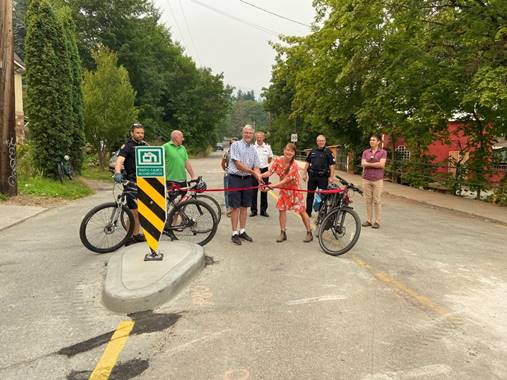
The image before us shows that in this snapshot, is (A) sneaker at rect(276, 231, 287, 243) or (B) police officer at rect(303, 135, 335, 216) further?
(B) police officer at rect(303, 135, 335, 216)

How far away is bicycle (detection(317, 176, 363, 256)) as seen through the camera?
6.45m

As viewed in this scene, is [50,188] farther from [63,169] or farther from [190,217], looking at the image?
[190,217]

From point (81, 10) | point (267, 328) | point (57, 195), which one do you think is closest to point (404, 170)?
point (57, 195)

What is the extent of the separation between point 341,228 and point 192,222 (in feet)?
8.34

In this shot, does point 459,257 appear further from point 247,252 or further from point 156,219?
point 156,219

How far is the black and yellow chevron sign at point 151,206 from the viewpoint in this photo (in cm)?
536

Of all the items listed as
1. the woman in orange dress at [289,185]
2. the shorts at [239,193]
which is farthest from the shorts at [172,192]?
the woman in orange dress at [289,185]

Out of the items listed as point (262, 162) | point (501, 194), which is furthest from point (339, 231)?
point (501, 194)

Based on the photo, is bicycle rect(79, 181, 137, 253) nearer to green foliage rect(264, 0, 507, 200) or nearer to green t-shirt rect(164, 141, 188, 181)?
green t-shirt rect(164, 141, 188, 181)

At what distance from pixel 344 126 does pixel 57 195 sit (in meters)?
19.5

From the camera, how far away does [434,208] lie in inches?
531

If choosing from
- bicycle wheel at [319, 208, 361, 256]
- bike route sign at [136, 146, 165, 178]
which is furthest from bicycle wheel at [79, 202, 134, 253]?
bicycle wheel at [319, 208, 361, 256]

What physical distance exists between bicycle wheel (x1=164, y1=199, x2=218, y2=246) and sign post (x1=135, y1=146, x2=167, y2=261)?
1.27 meters

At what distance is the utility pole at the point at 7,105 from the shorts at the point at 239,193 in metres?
8.02
